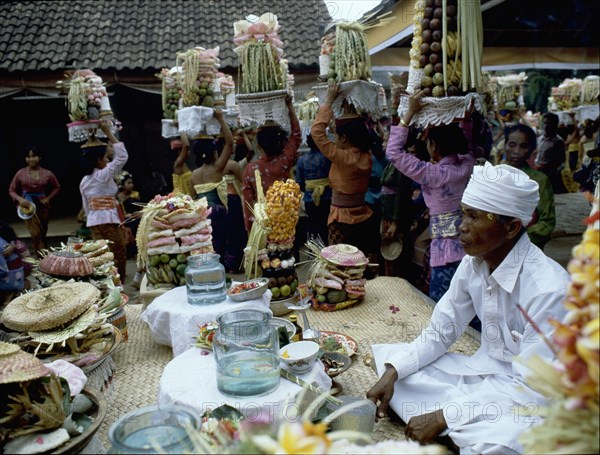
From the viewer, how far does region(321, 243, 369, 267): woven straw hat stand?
12.8 feet

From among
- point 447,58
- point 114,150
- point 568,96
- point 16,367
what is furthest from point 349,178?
point 568,96

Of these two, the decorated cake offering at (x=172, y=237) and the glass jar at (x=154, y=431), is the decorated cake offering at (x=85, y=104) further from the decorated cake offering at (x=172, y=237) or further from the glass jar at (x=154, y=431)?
the glass jar at (x=154, y=431)

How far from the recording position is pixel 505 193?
2.04 metres

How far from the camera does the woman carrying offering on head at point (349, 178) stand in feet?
14.5

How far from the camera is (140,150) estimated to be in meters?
10.7

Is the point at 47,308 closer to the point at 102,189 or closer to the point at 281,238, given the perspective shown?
the point at 281,238

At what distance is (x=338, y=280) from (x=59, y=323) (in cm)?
215

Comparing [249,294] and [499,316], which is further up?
[499,316]

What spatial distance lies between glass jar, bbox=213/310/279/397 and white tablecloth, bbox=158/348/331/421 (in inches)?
1.7

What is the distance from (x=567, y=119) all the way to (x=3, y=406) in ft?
37.4

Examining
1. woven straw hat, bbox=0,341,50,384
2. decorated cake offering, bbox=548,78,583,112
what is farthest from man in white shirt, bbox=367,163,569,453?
decorated cake offering, bbox=548,78,583,112

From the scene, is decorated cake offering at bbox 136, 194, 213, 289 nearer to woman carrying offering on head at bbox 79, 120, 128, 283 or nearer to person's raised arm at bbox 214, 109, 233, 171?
person's raised arm at bbox 214, 109, 233, 171

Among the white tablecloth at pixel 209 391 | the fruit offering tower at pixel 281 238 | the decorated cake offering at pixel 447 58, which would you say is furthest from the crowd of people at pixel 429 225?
the fruit offering tower at pixel 281 238

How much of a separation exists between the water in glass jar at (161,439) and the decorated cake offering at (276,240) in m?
2.29
